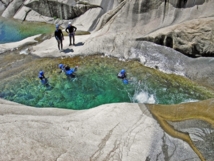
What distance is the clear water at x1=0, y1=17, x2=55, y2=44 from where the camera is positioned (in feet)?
69.2

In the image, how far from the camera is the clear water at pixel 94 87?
1131cm

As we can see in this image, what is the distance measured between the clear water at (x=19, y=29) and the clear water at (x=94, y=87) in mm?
7876

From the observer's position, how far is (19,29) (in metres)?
22.7

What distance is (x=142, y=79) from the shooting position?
495 inches

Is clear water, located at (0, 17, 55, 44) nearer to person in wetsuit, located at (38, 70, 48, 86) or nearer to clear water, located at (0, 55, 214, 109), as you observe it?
clear water, located at (0, 55, 214, 109)

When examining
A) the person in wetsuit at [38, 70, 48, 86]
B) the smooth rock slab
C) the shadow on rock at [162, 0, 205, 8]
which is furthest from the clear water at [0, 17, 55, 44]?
the smooth rock slab

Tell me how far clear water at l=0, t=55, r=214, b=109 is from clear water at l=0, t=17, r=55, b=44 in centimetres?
788

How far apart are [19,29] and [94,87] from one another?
14601 mm

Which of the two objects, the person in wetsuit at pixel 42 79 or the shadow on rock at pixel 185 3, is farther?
the shadow on rock at pixel 185 3

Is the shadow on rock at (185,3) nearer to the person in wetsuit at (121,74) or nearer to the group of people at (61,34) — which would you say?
the person in wetsuit at (121,74)

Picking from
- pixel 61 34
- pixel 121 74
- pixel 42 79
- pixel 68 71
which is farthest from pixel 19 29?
pixel 121 74

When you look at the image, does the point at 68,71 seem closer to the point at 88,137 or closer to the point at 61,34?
the point at 61,34

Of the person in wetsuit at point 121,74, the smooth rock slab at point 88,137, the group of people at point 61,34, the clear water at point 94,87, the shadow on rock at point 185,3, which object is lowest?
the clear water at point 94,87

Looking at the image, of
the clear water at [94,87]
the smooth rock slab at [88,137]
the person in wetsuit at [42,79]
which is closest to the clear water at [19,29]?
the clear water at [94,87]
